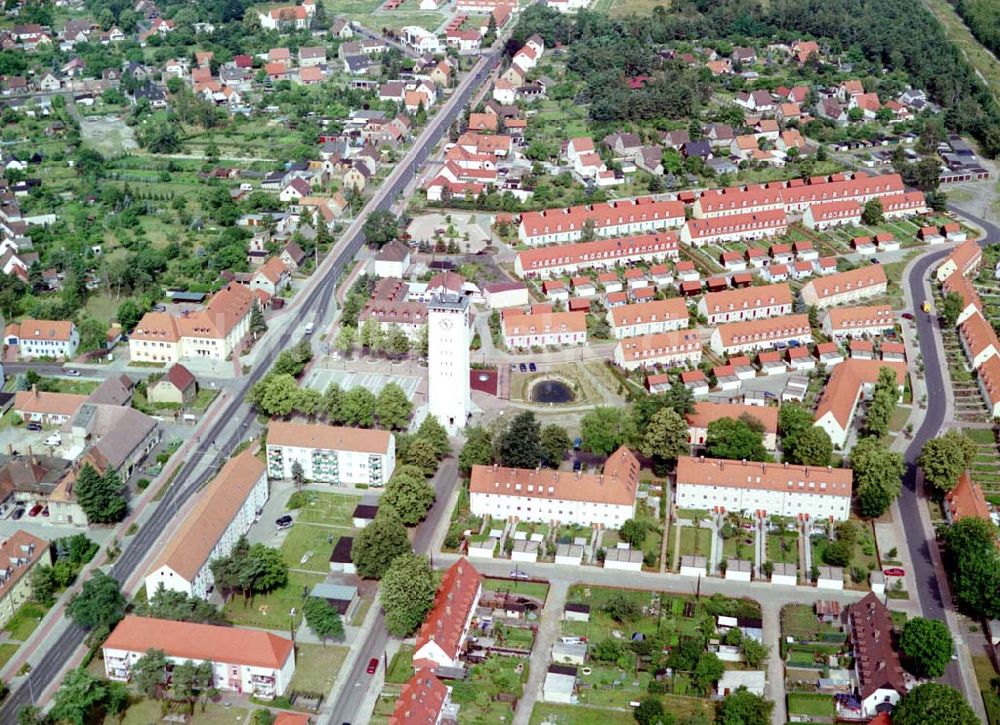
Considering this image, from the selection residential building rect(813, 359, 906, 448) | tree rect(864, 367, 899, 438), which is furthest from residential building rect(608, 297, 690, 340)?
tree rect(864, 367, 899, 438)

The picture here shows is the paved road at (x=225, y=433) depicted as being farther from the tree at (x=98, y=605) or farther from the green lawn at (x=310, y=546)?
the green lawn at (x=310, y=546)

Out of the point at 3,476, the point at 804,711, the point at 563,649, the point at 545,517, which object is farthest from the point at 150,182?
the point at 804,711

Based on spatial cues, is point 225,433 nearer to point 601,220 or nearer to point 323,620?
point 323,620

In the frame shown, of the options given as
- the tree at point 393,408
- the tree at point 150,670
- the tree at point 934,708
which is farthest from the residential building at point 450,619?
the tree at point 934,708

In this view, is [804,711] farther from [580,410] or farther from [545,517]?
[580,410]

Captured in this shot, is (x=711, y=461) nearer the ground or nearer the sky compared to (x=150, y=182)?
nearer the sky

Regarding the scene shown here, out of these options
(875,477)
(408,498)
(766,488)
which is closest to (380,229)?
(408,498)
